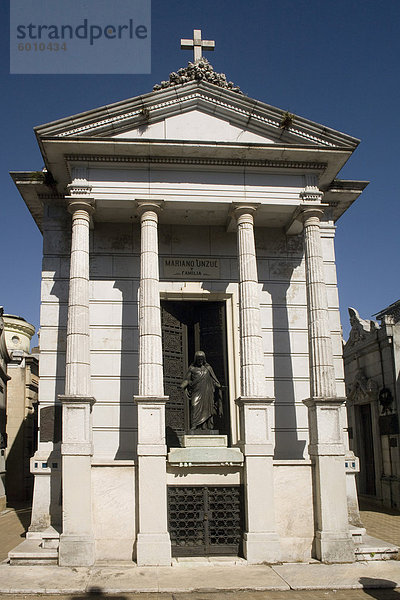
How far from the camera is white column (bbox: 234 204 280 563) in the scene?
12328 millimetres

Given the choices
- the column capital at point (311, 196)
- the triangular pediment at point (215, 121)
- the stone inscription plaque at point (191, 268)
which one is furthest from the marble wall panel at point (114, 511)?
the triangular pediment at point (215, 121)

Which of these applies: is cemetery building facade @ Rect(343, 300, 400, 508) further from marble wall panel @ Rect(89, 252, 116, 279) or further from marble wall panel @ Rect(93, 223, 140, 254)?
marble wall panel @ Rect(89, 252, 116, 279)

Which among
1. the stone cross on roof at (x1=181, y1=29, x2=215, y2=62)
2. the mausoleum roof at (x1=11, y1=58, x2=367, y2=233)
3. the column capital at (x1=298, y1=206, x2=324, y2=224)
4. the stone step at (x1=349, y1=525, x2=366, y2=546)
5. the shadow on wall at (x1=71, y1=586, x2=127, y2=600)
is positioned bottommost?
the shadow on wall at (x1=71, y1=586, x2=127, y2=600)

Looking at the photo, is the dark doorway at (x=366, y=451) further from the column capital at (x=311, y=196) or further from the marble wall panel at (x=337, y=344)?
the column capital at (x=311, y=196)

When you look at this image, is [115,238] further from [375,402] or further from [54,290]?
[375,402]

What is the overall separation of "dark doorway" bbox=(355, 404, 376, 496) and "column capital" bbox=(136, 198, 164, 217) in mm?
13057

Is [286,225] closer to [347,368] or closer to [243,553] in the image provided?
[243,553]

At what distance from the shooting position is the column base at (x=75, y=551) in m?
11.9

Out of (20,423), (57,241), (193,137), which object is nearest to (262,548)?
(57,241)

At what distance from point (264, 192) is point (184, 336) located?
413cm

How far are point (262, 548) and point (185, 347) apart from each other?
5276 mm

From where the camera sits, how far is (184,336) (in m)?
15.7

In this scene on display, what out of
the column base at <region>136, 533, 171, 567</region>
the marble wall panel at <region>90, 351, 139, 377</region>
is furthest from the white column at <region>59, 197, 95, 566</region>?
the marble wall panel at <region>90, 351, 139, 377</region>

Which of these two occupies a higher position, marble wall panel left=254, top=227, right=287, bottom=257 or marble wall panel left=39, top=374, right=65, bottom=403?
marble wall panel left=254, top=227, right=287, bottom=257
